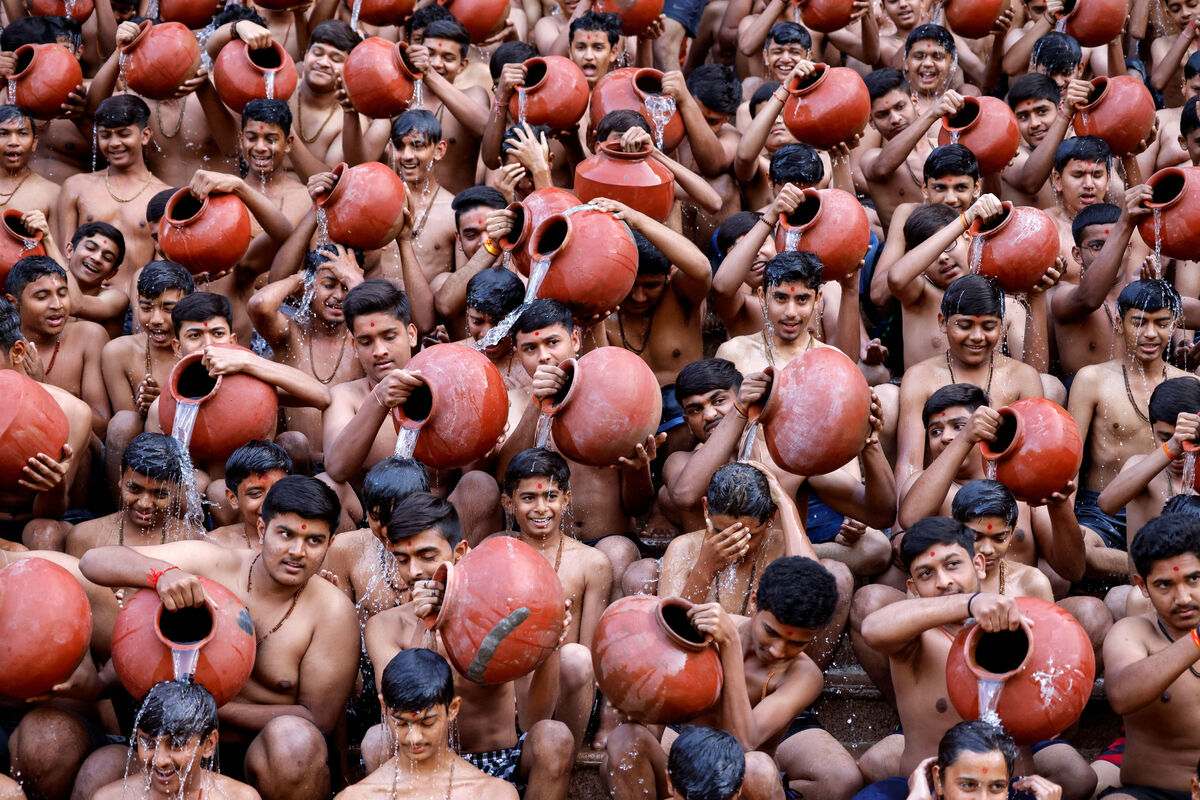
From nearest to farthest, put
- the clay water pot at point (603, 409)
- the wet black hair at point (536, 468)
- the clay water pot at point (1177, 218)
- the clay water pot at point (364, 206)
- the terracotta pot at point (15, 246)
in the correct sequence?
the clay water pot at point (603, 409)
the wet black hair at point (536, 468)
the clay water pot at point (1177, 218)
the clay water pot at point (364, 206)
the terracotta pot at point (15, 246)

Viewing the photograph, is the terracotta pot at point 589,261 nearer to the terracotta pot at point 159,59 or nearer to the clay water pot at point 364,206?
the clay water pot at point 364,206

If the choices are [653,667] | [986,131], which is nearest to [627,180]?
[986,131]

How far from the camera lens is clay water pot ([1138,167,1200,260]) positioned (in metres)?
5.96

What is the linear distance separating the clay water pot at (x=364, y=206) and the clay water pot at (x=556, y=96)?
826 millimetres

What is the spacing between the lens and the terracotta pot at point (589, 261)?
5.38m

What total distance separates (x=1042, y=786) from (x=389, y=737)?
199 cm

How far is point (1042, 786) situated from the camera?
13.7ft

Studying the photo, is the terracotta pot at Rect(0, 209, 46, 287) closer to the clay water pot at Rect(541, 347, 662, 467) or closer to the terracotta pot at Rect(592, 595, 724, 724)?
the clay water pot at Rect(541, 347, 662, 467)

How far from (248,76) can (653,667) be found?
4254 mm

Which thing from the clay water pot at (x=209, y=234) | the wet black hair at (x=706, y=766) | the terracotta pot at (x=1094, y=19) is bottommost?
the clay water pot at (x=209, y=234)

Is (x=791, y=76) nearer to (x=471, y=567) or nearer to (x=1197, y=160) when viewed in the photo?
(x=1197, y=160)

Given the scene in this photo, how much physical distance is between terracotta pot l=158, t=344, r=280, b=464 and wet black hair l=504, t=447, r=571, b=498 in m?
0.93

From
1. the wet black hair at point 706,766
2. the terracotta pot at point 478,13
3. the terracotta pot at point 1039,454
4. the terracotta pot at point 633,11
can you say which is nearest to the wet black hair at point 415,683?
the wet black hair at point 706,766

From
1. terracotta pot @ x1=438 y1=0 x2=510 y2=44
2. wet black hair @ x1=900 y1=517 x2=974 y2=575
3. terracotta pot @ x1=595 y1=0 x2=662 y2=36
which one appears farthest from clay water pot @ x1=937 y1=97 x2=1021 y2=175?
wet black hair @ x1=900 y1=517 x2=974 y2=575
